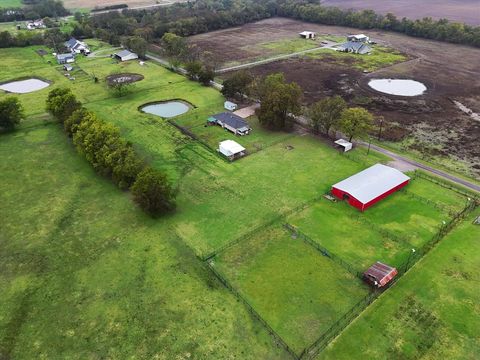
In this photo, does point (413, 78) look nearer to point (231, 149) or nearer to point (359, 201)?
point (231, 149)

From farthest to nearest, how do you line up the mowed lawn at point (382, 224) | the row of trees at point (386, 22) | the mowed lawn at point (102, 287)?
the row of trees at point (386, 22) → the mowed lawn at point (382, 224) → the mowed lawn at point (102, 287)

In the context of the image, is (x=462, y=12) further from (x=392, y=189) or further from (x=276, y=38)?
(x=392, y=189)

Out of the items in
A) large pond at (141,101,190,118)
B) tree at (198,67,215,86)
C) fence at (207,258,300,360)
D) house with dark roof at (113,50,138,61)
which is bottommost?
large pond at (141,101,190,118)

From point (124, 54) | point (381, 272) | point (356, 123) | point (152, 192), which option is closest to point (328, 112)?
point (356, 123)

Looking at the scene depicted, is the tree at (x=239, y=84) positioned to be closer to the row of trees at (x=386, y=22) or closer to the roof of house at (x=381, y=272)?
the roof of house at (x=381, y=272)

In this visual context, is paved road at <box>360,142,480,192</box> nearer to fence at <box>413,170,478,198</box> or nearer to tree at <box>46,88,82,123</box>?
fence at <box>413,170,478,198</box>

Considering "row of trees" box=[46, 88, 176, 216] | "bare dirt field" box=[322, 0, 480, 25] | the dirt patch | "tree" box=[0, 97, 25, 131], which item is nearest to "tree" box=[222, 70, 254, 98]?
the dirt patch

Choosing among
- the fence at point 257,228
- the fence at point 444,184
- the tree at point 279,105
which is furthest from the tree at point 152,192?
the fence at point 444,184

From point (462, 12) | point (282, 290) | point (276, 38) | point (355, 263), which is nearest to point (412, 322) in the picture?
point (355, 263)
